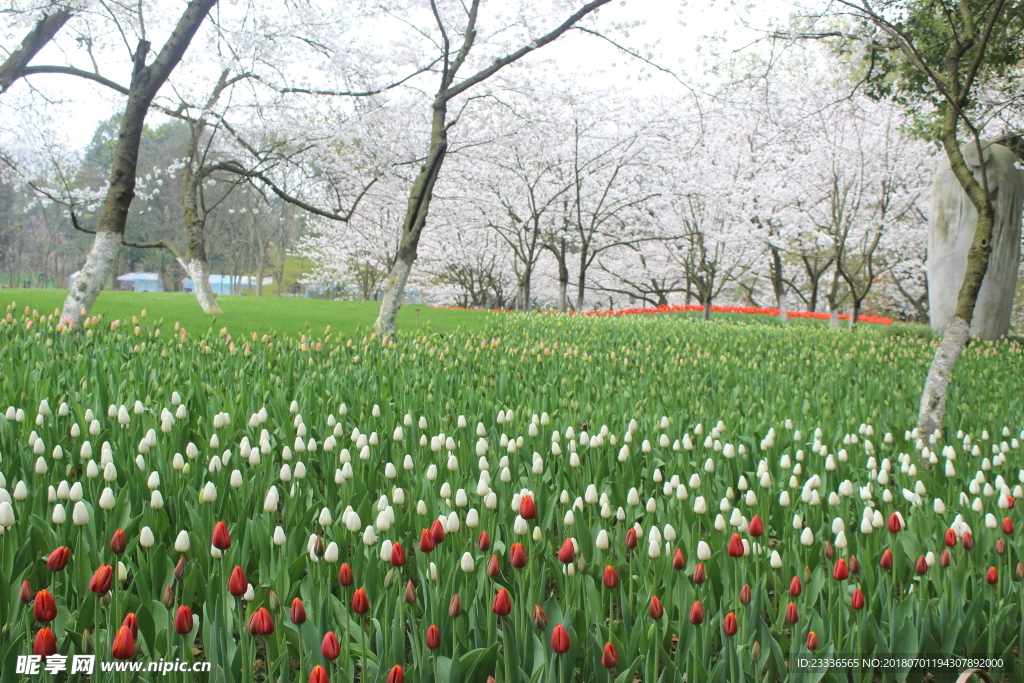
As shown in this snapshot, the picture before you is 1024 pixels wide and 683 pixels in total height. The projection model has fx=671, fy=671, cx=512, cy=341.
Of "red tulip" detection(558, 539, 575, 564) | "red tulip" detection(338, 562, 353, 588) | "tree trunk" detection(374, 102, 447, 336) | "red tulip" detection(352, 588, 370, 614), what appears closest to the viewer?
"red tulip" detection(352, 588, 370, 614)

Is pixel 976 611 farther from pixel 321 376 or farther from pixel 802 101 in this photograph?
pixel 802 101

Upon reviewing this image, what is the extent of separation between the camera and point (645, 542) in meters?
2.33

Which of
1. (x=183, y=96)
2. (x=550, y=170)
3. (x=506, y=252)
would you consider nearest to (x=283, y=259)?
(x=506, y=252)

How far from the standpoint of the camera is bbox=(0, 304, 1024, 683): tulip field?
5.63 ft

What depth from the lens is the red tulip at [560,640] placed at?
1536 millimetres

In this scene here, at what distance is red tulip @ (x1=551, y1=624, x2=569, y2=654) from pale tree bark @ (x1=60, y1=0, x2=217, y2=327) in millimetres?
7995

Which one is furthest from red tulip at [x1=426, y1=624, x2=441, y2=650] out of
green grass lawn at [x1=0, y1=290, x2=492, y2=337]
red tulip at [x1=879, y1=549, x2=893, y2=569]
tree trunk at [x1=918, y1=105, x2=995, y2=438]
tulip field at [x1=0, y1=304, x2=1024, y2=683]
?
green grass lawn at [x1=0, y1=290, x2=492, y2=337]

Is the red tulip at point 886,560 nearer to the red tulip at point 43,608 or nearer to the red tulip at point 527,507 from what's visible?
the red tulip at point 527,507

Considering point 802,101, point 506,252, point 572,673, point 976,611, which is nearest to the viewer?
point 572,673

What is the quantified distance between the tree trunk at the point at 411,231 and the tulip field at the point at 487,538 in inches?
206

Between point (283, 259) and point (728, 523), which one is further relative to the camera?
point (283, 259)

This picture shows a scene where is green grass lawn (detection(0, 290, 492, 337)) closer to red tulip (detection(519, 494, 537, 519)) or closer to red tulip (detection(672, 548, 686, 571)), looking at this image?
red tulip (detection(519, 494, 537, 519))

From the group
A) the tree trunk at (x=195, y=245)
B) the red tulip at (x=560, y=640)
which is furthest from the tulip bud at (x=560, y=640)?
the tree trunk at (x=195, y=245)

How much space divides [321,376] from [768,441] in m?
3.34
